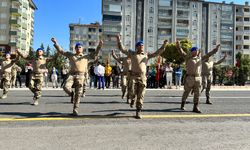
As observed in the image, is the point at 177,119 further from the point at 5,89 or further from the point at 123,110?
the point at 5,89

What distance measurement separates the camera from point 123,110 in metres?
11.6

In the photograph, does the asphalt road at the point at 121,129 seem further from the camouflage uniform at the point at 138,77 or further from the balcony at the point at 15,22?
the balcony at the point at 15,22

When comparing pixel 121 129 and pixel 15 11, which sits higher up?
pixel 15 11

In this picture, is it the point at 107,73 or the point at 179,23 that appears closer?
the point at 107,73

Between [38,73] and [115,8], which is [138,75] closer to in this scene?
[38,73]

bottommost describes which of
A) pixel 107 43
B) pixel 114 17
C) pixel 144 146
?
pixel 144 146

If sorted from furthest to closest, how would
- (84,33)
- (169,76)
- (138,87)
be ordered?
(84,33) → (169,76) → (138,87)

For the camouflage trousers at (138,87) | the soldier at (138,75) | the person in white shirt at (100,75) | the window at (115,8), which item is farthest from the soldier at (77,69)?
the window at (115,8)

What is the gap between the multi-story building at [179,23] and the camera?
100325 millimetres

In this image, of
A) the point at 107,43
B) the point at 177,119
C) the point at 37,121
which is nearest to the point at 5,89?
the point at 37,121

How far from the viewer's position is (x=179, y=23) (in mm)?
106000

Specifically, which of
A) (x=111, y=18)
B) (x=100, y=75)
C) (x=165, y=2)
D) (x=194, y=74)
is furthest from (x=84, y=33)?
(x=194, y=74)

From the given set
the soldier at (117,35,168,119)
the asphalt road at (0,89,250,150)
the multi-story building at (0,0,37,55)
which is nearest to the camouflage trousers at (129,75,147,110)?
the soldier at (117,35,168,119)

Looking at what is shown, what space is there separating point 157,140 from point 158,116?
10.2 feet
